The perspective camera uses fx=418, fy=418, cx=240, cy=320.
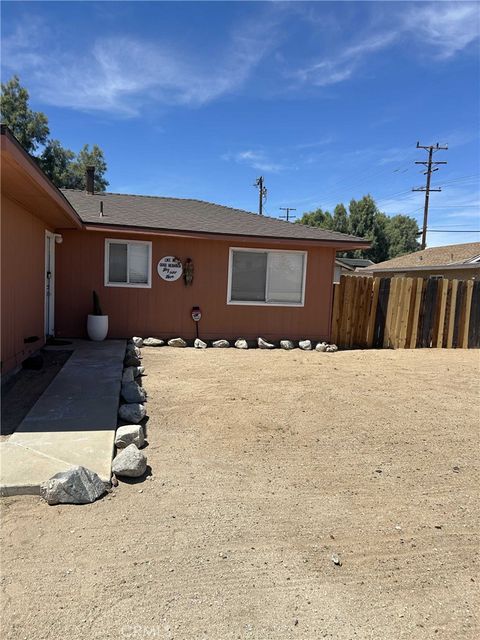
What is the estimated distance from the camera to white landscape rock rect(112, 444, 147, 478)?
3154mm

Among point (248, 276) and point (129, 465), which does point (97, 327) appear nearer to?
point (248, 276)

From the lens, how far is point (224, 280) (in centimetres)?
949

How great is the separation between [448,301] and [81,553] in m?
10.2

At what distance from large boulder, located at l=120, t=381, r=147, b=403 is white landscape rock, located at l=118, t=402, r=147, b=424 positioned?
0.41 m

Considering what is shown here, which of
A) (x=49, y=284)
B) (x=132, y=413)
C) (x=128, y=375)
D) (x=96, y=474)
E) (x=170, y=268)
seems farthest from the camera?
(x=170, y=268)

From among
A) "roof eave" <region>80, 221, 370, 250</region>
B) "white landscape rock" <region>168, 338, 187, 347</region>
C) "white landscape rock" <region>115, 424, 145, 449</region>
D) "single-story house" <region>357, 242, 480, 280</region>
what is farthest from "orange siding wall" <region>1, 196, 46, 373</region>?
"single-story house" <region>357, 242, 480, 280</region>

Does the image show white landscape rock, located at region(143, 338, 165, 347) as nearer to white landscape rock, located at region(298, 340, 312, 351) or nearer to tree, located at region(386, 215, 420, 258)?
white landscape rock, located at region(298, 340, 312, 351)

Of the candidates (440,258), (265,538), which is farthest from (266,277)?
(440,258)

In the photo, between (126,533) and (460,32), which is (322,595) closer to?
(126,533)

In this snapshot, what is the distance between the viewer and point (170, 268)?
30.1 ft

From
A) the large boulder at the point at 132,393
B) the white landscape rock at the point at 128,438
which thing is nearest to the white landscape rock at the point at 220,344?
the large boulder at the point at 132,393

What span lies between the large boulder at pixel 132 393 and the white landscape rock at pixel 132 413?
41 centimetres

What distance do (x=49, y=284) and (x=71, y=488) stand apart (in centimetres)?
650

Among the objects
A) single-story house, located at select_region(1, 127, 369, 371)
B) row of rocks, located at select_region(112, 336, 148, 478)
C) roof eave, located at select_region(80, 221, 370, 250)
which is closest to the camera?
row of rocks, located at select_region(112, 336, 148, 478)
